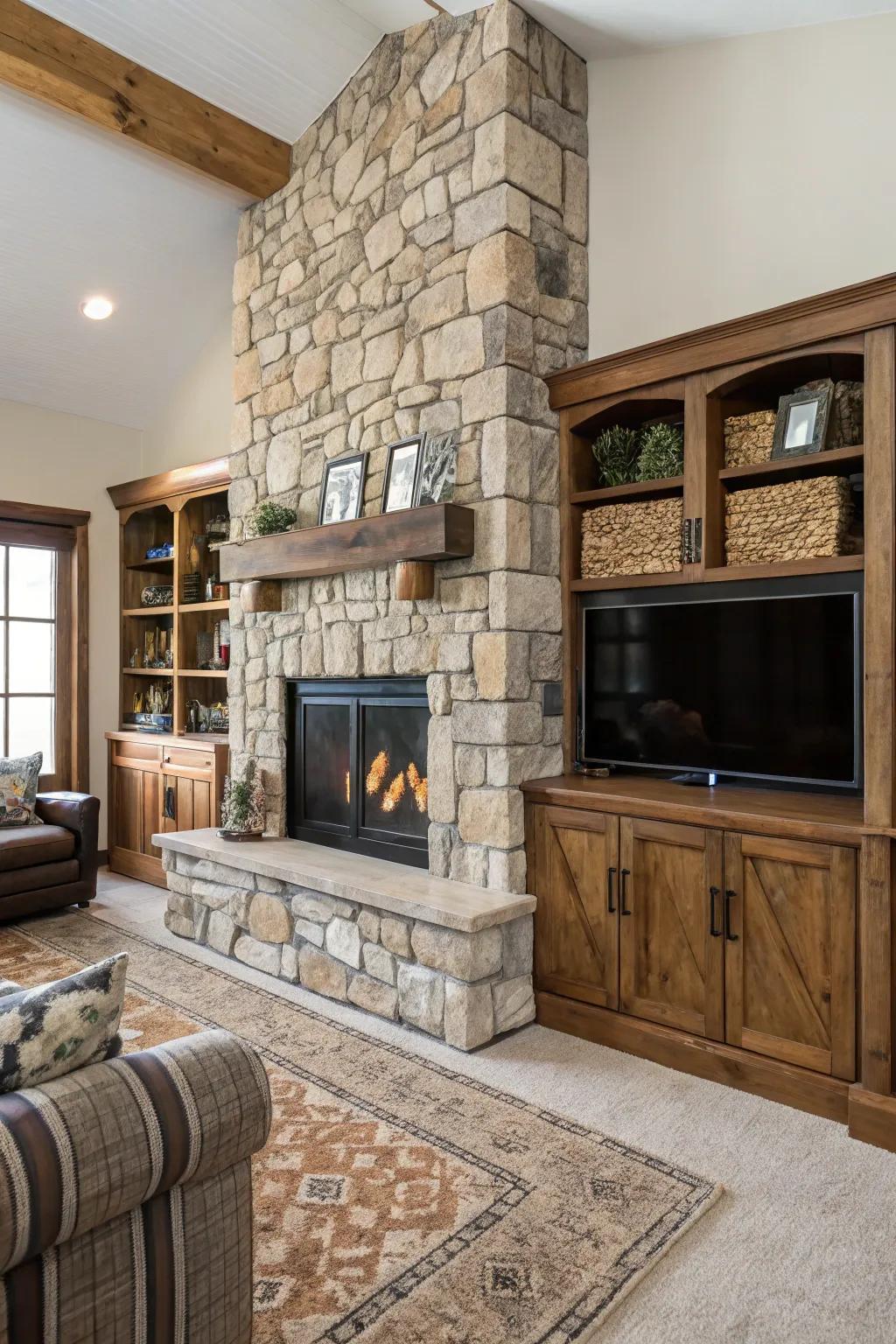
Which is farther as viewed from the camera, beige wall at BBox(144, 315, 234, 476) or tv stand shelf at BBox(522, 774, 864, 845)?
beige wall at BBox(144, 315, 234, 476)

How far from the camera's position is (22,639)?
5844 mm

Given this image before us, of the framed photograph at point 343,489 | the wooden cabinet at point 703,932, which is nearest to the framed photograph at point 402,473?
the framed photograph at point 343,489

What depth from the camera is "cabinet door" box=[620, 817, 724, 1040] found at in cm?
288

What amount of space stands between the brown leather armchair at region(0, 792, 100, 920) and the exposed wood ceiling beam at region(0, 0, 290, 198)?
3.38 meters

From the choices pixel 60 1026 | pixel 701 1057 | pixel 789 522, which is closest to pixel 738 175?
pixel 789 522

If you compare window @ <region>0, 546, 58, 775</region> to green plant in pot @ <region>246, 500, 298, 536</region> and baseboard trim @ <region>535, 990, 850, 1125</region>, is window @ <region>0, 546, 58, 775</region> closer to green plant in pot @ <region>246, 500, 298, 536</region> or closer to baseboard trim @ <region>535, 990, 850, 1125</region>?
green plant in pot @ <region>246, 500, 298, 536</region>

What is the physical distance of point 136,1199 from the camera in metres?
1.42

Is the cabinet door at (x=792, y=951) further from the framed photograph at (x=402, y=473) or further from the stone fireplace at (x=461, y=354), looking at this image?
the framed photograph at (x=402, y=473)

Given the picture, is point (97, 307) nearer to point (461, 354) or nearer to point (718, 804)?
point (461, 354)

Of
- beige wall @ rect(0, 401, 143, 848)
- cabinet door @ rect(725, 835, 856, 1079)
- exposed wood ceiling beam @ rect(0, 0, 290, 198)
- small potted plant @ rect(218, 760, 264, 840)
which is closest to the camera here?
cabinet door @ rect(725, 835, 856, 1079)

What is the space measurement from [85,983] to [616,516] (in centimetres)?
256

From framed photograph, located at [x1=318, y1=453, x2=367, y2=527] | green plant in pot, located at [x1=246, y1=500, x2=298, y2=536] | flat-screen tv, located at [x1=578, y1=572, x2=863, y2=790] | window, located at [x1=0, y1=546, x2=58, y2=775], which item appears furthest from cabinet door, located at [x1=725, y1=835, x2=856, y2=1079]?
window, located at [x1=0, y1=546, x2=58, y2=775]

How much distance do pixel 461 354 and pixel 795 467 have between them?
4.50ft

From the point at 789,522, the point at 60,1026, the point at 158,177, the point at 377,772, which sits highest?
the point at 158,177
